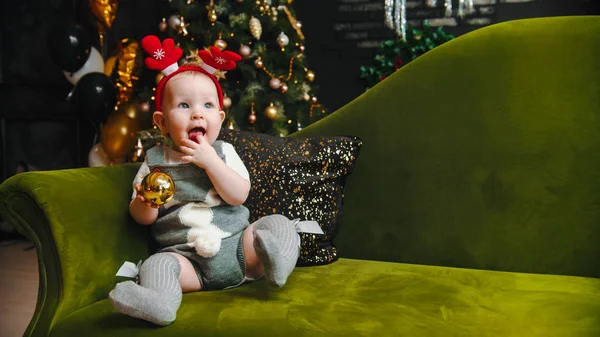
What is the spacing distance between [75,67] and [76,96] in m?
0.22

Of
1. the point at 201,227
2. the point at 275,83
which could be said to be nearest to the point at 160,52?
the point at 201,227

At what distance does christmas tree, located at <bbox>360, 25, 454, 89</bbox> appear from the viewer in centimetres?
354

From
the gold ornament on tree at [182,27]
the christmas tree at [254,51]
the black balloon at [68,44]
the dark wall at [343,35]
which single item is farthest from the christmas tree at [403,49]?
the black balloon at [68,44]

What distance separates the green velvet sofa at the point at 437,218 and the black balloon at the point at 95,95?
6.67 feet

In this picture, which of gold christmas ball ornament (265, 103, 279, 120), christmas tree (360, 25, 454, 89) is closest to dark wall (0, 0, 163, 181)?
gold christmas ball ornament (265, 103, 279, 120)

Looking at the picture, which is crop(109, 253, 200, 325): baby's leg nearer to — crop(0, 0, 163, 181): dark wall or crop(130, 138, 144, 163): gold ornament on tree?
crop(130, 138, 144, 163): gold ornament on tree

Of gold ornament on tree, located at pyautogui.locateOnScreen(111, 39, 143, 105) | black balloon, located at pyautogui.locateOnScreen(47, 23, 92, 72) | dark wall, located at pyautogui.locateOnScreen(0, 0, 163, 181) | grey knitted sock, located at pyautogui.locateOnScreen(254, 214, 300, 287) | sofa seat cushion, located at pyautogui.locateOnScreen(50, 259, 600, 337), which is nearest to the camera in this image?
sofa seat cushion, located at pyautogui.locateOnScreen(50, 259, 600, 337)

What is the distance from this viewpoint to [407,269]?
1410 millimetres

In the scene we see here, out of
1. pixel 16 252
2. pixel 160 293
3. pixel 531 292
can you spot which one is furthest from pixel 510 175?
pixel 16 252

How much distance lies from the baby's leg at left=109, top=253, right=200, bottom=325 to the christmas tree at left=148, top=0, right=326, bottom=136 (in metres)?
1.92

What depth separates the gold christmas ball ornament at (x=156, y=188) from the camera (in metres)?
1.17

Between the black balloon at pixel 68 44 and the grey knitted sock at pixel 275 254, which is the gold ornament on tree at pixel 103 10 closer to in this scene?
the black balloon at pixel 68 44

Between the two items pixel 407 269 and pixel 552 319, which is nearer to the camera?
pixel 552 319

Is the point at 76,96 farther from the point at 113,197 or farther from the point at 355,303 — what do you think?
the point at 355,303
